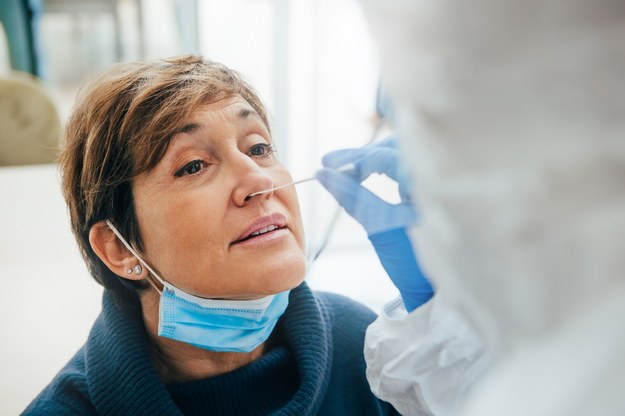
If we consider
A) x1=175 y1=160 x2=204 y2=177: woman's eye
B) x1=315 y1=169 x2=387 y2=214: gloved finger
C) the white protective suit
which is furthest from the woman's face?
the white protective suit

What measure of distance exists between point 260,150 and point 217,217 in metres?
0.19

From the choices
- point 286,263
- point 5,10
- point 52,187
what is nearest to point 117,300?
point 286,263

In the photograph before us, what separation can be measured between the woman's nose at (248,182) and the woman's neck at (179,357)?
0.29m

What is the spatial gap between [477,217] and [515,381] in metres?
0.14

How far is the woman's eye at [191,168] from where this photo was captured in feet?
3.06

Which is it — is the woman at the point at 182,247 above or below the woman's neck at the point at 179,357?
above

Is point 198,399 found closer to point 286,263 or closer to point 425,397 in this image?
point 286,263

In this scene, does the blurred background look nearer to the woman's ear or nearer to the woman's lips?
the woman's lips

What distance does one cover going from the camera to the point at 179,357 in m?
1.04

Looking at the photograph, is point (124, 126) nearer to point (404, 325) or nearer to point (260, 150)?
point (260, 150)

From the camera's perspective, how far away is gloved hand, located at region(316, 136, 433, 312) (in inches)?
30.9

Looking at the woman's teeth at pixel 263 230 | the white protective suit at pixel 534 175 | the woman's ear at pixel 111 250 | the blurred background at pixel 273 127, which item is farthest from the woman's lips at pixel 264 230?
the white protective suit at pixel 534 175

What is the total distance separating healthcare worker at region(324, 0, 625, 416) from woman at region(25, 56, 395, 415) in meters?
0.49

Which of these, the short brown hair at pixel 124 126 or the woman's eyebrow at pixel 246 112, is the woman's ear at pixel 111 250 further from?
the woman's eyebrow at pixel 246 112
